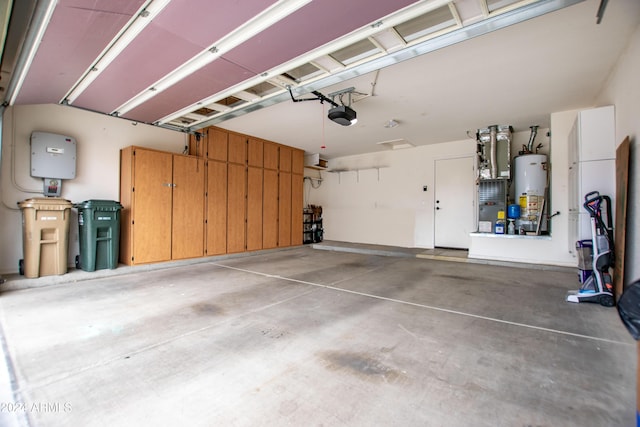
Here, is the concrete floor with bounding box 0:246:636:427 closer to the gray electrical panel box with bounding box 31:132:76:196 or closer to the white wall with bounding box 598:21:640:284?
the white wall with bounding box 598:21:640:284

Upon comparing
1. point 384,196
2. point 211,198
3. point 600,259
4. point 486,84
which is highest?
point 486,84

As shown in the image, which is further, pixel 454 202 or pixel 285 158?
pixel 285 158

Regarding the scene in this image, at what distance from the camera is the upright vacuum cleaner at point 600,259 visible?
322 centimetres

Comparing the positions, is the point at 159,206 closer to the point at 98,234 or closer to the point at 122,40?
the point at 98,234

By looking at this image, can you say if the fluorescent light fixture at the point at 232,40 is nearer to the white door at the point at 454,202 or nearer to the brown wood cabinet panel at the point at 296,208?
the brown wood cabinet panel at the point at 296,208

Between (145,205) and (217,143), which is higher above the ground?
(217,143)

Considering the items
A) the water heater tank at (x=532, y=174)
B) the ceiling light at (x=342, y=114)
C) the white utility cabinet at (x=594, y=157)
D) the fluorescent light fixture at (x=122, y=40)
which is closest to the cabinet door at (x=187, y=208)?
the fluorescent light fixture at (x=122, y=40)

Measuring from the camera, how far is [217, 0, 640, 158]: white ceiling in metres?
2.86

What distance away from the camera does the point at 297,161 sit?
8.34 meters

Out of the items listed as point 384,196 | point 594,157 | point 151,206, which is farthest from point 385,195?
point 151,206

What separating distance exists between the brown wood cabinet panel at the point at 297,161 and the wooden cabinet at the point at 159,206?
9.48ft

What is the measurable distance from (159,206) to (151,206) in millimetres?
141

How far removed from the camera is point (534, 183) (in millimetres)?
5547

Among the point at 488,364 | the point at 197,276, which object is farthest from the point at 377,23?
the point at 197,276
